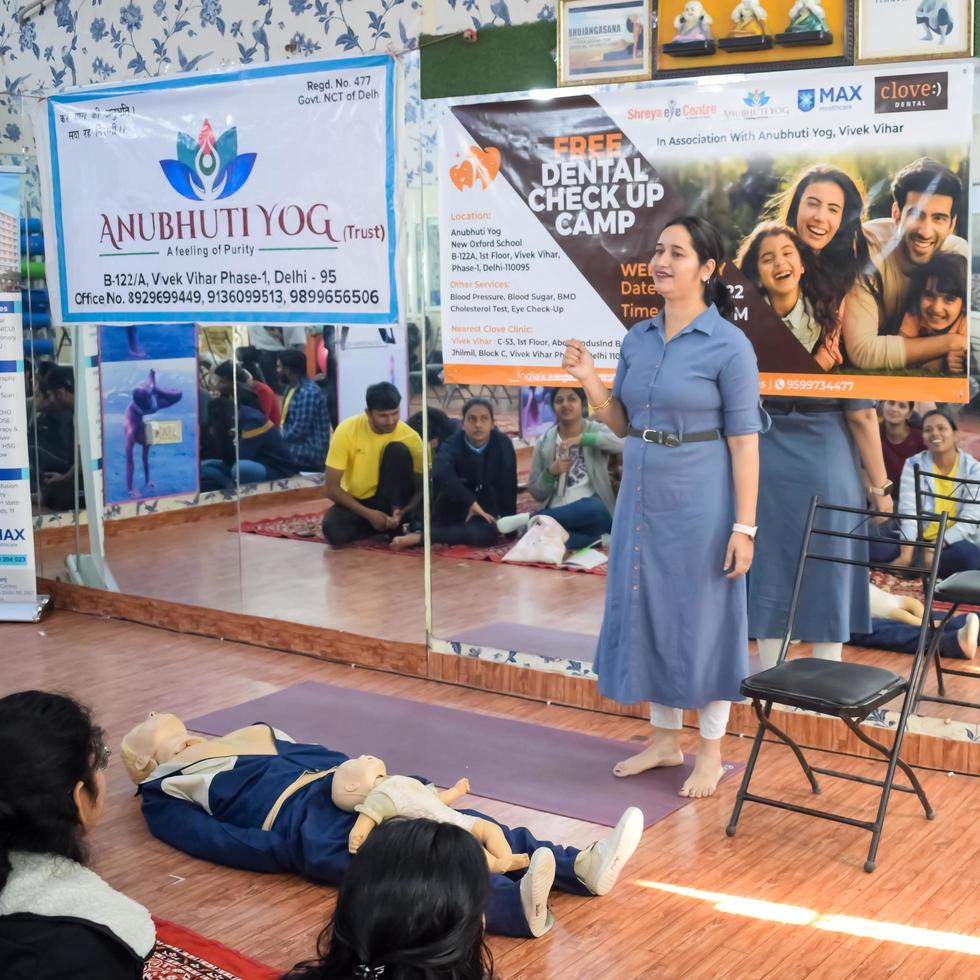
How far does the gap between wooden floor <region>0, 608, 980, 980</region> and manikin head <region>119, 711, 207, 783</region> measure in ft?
0.37

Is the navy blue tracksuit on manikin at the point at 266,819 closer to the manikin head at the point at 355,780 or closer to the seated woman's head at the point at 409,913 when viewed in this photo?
the manikin head at the point at 355,780

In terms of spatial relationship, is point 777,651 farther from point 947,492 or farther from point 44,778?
point 44,778

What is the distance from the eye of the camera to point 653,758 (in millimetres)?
4105

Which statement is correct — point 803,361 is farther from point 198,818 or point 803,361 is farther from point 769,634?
point 198,818

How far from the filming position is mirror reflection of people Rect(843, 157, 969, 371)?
396cm

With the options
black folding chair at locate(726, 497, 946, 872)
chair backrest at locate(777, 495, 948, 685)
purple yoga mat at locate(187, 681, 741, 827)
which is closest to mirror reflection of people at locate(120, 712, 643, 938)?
purple yoga mat at locate(187, 681, 741, 827)

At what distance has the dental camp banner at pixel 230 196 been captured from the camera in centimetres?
510

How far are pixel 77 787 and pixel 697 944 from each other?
5.14 ft

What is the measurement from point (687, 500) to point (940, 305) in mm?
948

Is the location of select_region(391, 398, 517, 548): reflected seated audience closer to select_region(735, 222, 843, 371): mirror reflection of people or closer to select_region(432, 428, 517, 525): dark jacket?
select_region(432, 428, 517, 525): dark jacket

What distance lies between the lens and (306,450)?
5500 millimetres

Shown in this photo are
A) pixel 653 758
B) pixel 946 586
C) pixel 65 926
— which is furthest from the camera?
pixel 653 758

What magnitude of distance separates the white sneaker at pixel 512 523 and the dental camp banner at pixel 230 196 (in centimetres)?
87

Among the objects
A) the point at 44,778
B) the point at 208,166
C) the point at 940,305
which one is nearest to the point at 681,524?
the point at 940,305
